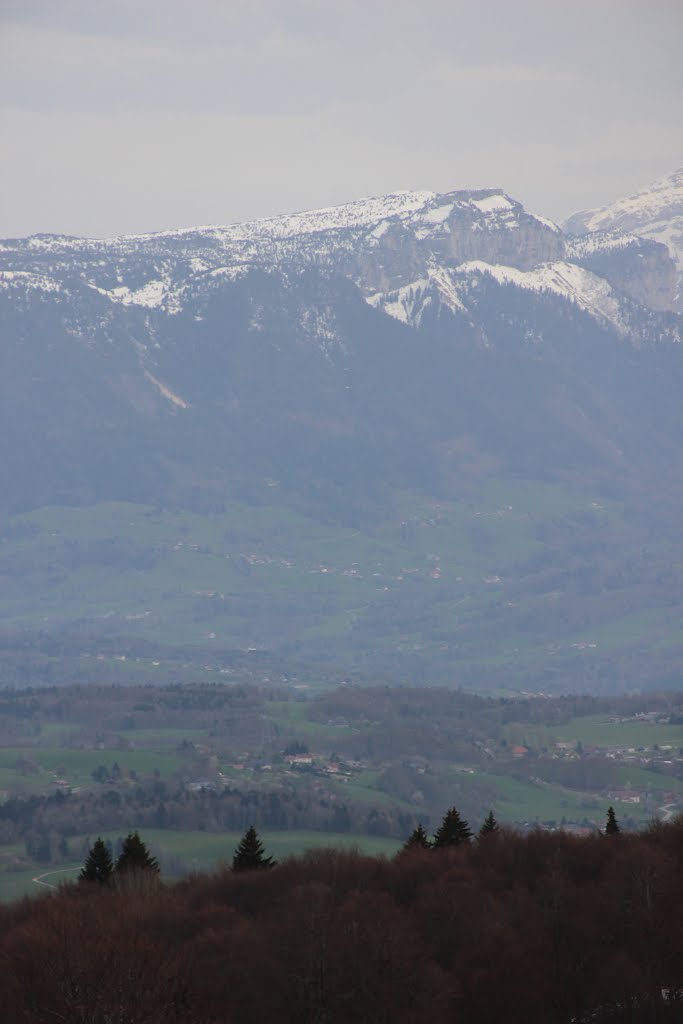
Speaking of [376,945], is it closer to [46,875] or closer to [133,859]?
[133,859]

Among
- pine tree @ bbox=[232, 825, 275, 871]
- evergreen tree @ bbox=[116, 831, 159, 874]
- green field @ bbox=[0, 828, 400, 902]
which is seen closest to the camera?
evergreen tree @ bbox=[116, 831, 159, 874]

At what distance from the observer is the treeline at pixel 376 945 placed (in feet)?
222

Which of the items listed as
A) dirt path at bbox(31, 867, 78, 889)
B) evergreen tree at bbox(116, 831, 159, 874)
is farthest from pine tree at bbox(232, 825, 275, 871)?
dirt path at bbox(31, 867, 78, 889)

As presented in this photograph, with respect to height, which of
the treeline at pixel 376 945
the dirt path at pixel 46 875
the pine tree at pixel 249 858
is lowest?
the dirt path at pixel 46 875

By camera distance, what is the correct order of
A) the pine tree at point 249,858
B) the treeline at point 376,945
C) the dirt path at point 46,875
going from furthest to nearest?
1. the dirt path at point 46,875
2. the pine tree at point 249,858
3. the treeline at point 376,945

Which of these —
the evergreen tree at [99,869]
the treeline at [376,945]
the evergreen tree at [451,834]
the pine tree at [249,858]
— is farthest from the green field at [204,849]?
the treeline at [376,945]

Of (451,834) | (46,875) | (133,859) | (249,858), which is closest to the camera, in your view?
(133,859)

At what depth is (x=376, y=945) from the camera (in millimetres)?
81562

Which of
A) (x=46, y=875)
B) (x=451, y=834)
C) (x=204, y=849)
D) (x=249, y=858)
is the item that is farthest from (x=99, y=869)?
(x=204, y=849)

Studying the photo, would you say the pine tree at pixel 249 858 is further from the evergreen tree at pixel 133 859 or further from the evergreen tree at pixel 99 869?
the evergreen tree at pixel 99 869

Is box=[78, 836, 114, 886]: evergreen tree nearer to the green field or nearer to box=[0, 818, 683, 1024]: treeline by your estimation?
box=[0, 818, 683, 1024]: treeline

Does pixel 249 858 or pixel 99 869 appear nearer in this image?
pixel 99 869

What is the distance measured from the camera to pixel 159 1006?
62.4 metres

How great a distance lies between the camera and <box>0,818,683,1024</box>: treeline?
2667 inches
